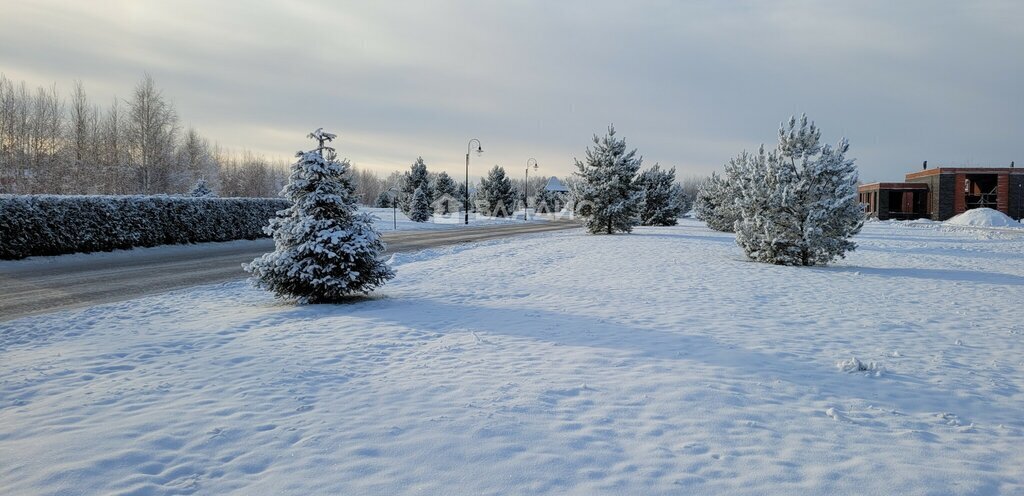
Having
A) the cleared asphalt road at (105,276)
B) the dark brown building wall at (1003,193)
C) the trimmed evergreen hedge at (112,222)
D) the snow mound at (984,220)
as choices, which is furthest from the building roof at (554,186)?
the cleared asphalt road at (105,276)

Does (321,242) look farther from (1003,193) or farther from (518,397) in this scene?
(1003,193)

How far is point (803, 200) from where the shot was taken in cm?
1546

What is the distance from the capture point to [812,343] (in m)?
6.99

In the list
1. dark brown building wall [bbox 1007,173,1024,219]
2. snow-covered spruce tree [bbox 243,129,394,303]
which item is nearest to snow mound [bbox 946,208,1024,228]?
dark brown building wall [bbox 1007,173,1024,219]

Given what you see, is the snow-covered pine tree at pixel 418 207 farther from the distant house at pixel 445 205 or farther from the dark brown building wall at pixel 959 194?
the dark brown building wall at pixel 959 194

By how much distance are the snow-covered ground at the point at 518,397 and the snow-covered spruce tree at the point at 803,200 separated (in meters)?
5.62

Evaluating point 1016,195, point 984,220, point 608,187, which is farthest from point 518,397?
point 1016,195

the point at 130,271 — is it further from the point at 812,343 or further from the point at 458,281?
the point at 812,343

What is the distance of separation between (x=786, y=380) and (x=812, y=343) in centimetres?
175

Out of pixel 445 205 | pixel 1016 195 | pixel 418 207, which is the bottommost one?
pixel 418 207

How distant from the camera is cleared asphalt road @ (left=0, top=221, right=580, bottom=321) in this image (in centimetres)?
1005

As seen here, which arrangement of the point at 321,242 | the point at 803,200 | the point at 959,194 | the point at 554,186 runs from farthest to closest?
1. the point at 554,186
2. the point at 959,194
3. the point at 803,200
4. the point at 321,242

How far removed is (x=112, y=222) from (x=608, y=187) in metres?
20.0

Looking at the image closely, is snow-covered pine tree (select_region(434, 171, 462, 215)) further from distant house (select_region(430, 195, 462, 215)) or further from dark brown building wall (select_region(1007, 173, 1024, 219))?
dark brown building wall (select_region(1007, 173, 1024, 219))
